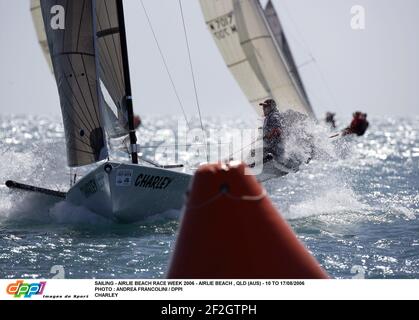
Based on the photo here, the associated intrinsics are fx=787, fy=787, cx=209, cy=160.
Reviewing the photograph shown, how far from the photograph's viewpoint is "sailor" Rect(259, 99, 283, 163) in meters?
13.4

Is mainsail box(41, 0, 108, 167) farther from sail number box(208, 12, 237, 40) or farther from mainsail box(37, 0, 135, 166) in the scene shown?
sail number box(208, 12, 237, 40)

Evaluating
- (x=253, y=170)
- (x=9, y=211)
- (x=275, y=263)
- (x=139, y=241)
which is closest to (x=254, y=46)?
(x=253, y=170)

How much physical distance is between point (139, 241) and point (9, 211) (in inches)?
147

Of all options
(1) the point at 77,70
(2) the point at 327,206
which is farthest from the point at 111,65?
(2) the point at 327,206

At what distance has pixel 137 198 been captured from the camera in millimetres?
12000

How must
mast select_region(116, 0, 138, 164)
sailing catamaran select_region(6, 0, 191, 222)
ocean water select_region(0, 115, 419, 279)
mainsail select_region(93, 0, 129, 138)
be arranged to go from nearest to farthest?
1. ocean water select_region(0, 115, 419, 279)
2. sailing catamaran select_region(6, 0, 191, 222)
3. mast select_region(116, 0, 138, 164)
4. mainsail select_region(93, 0, 129, 138)

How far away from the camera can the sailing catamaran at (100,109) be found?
12.0m

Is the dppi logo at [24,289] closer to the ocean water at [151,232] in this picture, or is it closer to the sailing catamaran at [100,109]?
the ocean water at [151,232]

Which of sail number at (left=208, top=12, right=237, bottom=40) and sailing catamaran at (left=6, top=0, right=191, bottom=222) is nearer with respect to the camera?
sailing catamaran at (left=6, top=0, right=191, bottom=222)

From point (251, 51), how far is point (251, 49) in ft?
0.16

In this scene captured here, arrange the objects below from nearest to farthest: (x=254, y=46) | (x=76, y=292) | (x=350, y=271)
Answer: (x=76, y=292) → (x=350, y=271) → (x=254, y=46)

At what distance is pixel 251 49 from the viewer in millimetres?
18906

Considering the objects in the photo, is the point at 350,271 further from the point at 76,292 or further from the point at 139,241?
the point at 76,292

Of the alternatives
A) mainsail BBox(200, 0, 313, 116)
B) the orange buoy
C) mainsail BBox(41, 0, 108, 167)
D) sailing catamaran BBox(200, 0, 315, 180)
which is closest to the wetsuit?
sailing catamaran BBox(200, 0, 315, 180)
